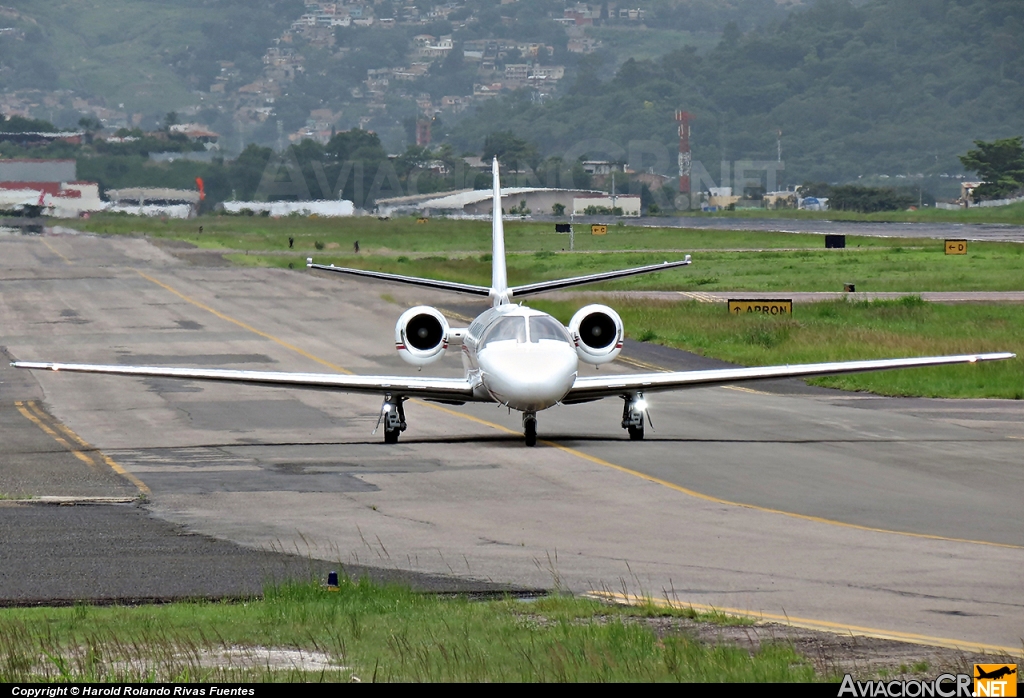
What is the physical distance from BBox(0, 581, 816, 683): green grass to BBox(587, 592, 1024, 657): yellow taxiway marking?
448mm

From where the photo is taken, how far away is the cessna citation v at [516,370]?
25578mm

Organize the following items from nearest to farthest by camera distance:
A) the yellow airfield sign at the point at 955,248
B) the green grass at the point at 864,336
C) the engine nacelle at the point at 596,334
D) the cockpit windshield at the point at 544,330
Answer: the cockpit windshield at the point at 544,330
the engine nacelle at the point at 596,334
the green grass at the point at 864,336
the yellow airfield sign at the point at 955,248

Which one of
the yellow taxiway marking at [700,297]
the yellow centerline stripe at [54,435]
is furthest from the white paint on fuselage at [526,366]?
the yellow taxiway marking at [700,297]

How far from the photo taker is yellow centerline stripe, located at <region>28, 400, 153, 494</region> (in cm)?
2339

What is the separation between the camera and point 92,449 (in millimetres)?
27766

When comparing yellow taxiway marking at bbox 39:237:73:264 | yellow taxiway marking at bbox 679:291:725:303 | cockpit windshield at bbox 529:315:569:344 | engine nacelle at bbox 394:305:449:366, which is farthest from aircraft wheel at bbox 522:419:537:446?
yellow taxiway marking at bbox 39:237:73:264

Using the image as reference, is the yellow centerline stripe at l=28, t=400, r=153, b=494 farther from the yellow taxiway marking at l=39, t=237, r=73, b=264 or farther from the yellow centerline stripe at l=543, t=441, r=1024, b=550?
the yellow taxiway marking at l=39, t=237, r=73, b=264

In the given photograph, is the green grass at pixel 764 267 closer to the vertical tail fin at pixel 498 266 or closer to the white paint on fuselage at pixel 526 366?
the vertical tail fin at pixel 498 266

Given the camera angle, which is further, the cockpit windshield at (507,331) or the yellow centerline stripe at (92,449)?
the cockpit windshield at (507,331)

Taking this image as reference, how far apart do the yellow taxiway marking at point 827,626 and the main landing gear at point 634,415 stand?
43.2 feet


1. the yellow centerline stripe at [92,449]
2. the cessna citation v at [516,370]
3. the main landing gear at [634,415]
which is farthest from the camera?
the main landing gear at [634,415]

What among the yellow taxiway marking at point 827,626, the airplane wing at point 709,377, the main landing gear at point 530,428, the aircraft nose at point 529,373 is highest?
the aircraft nose at point 529,373

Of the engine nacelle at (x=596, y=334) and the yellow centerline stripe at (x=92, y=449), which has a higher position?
the engine nacelle at (x=596, y=334)

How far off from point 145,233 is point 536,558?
132m
